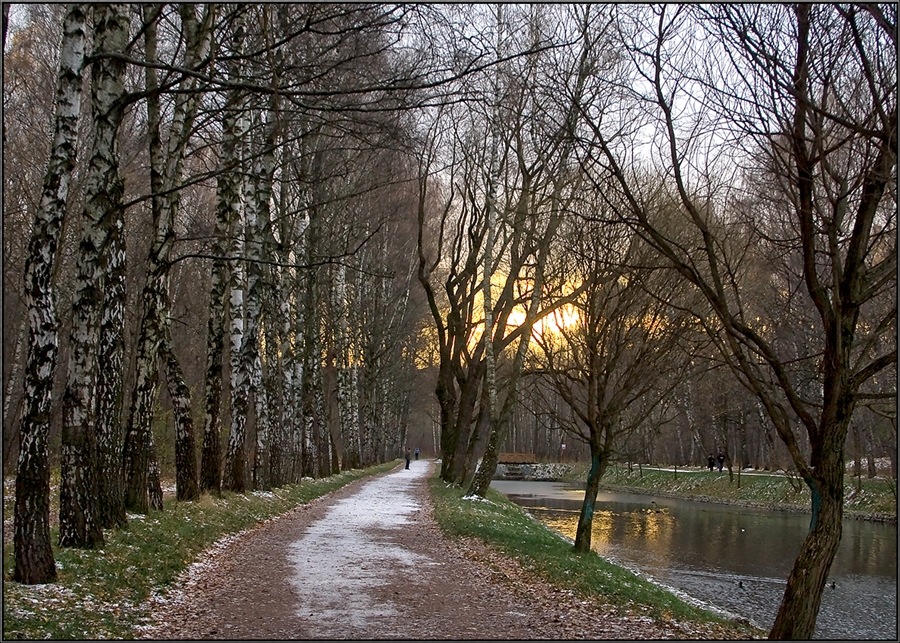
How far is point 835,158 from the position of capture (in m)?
7.55

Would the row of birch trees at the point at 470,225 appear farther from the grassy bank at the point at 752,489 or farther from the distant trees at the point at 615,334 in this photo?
the grassy bank at the point at 752,489

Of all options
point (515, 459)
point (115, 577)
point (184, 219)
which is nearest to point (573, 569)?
point (115, 577)

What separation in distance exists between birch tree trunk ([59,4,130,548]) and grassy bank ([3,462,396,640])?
0.46 metres

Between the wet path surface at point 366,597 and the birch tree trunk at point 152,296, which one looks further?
the birch tree trunk at point 152,296

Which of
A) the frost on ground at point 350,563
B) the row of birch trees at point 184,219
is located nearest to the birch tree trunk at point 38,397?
the row of birch trees at point 184,219

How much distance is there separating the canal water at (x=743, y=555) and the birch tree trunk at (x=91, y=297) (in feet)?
30.2

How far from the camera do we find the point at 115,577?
796cm

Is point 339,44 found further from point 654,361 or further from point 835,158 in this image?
point 654,361

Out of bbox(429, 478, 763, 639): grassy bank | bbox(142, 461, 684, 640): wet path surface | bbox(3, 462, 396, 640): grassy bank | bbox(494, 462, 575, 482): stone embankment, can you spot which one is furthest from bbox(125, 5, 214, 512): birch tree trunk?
bbox(494, 462, 575, 482): stone embankment

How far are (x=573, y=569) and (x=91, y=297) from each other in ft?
22.3

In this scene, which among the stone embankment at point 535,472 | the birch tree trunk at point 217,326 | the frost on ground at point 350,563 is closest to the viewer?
the frost on ground at point 350,563

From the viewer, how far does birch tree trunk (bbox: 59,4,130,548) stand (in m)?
8.61

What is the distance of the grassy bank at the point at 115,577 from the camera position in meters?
6.20

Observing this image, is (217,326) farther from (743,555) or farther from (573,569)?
(743,555)
